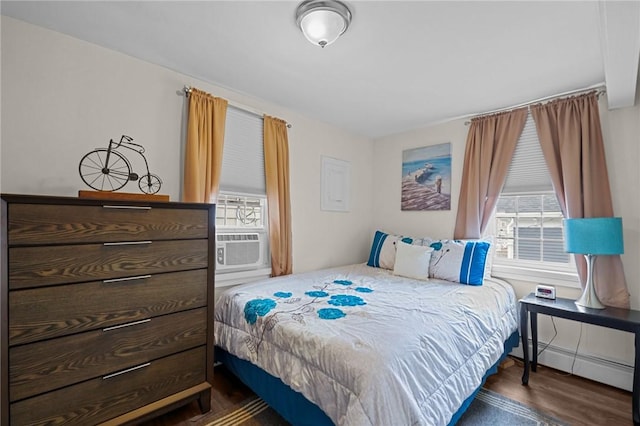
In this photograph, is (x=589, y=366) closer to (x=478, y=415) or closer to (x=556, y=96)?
(x=478, y=415)

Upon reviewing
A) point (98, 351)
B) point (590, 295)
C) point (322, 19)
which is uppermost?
point (322, 19)

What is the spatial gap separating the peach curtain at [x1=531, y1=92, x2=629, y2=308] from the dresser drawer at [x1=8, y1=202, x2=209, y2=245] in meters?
2.78

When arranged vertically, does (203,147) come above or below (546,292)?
above

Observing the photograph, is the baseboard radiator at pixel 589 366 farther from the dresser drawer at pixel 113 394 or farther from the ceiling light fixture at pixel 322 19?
the ceiling light fixture at pixel 322 19

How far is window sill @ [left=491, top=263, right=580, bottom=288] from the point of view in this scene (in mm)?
2409

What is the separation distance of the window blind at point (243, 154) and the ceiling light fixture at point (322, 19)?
1.14 m

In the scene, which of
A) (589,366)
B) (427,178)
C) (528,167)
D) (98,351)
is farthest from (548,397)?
(98,351)

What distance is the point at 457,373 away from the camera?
4.98ft

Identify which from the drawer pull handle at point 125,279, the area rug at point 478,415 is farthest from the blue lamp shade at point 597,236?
the drawer pull handle at point 125,279

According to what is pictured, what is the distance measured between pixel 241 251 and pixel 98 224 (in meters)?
1.25

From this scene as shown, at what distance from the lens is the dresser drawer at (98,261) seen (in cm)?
123

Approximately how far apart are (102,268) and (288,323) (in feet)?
3.18

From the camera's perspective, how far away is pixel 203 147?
2.25 meters

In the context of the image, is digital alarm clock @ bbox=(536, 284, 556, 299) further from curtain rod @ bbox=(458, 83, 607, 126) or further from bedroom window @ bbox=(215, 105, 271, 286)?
bedroom window @ bbox=(215, 105, 271, 286)
